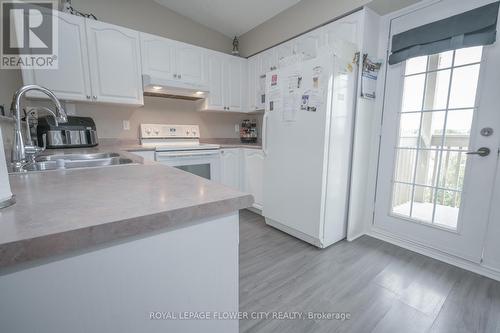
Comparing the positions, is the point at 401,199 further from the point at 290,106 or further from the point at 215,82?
the point at 215,82

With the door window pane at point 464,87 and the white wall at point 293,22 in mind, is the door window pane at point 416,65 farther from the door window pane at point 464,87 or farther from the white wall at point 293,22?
the white wall at point 293,22

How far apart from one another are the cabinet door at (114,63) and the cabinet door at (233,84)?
45.4 inches

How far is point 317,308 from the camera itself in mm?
1357

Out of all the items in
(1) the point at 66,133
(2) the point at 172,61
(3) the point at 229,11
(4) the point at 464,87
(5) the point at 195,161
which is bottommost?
(5) the point at 195,161

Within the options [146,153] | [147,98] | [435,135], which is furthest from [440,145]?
[147,98]

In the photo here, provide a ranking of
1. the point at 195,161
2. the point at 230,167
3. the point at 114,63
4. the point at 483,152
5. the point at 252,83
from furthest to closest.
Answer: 1. the point at 252,83
2. the point at 230,167
3. the point at 195,161
4. the point at 114,63
5. the point at 483,152

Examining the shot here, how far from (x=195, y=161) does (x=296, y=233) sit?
1399mm

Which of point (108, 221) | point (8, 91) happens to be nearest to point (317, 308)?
point (108, 221)

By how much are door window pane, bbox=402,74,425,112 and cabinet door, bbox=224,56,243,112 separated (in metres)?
2.07

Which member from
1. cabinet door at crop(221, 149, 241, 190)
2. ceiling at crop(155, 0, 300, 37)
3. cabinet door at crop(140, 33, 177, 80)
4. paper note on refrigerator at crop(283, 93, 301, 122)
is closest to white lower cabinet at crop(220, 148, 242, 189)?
cabinet door at crop(221, 149, 241, 190)

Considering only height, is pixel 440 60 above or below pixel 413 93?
above

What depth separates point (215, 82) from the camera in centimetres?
309

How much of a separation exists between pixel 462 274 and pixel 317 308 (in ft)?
4.01

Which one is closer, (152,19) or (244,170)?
(152,19)
